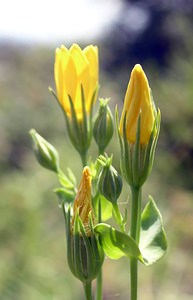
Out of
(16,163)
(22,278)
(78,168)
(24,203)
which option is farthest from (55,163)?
(16,163)

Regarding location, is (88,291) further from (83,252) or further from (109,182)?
(109,182)

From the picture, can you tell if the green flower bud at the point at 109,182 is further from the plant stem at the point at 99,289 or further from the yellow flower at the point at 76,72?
the yellow flower at the point at 76,72

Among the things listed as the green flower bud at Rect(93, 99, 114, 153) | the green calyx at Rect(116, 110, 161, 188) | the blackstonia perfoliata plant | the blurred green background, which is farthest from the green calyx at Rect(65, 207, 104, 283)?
the blurred green background

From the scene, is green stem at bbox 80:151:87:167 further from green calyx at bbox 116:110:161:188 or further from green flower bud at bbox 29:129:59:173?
green calyx at bbox 116:110:161:188

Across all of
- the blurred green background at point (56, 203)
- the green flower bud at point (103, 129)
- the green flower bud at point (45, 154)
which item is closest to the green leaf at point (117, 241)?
the green flower bud at point (103, 129)

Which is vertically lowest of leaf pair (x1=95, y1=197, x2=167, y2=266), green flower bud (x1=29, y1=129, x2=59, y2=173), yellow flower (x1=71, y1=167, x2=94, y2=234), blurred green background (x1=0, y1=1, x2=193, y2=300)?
blurred green background (x1=0, y1=1, x2=193, y2=300)

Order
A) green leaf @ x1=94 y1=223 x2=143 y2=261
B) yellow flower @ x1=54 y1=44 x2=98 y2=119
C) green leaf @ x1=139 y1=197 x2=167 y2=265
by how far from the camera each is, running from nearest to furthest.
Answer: green leaf @ x1=94 y1=223 x2=143 y2=261 → green leaf @ x1=139 y1=197 x2=167 y2=265 → yellow flower @ x1=54 y1=44 x2=98 y2=119

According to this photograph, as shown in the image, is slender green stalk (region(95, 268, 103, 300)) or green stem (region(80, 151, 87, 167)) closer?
slender green stalk (region(95, 268, 103, 300))

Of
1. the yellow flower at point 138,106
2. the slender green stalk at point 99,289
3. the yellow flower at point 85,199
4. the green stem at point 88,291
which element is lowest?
the slender green stalk at point 99,289
